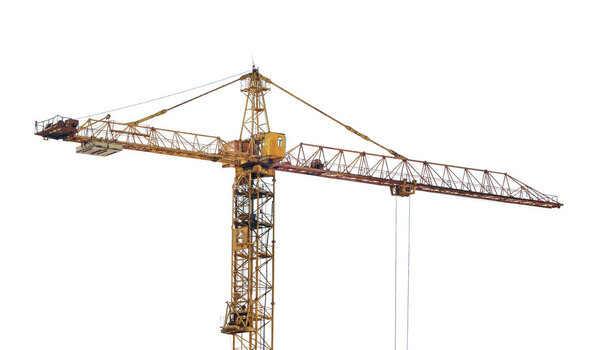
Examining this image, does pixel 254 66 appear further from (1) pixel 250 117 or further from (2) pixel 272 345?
(2) pixel 272 345

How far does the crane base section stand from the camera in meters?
81.2

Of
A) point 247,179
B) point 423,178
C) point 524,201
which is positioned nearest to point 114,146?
point 247,179

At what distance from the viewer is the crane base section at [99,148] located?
81.2m

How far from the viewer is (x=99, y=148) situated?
81.4m

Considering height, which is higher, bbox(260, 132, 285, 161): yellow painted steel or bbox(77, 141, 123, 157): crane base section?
bbox(260, 132, 285, 161): yellow painted steel

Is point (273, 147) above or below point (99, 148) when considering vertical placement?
above

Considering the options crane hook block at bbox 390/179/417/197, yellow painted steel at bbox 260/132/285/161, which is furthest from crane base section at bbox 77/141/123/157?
crane hook block at bbox 390/179/417/197

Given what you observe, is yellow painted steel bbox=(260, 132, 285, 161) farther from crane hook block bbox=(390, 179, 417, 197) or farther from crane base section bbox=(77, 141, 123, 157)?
crane hook block bbox=(390, 179, 417, 197)

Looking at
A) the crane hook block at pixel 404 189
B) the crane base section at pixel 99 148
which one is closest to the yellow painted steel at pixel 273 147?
the crane base section at pixel 99 148

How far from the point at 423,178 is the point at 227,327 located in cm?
2301

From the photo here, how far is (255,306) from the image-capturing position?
3374 inches

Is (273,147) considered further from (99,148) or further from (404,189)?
(404,189)

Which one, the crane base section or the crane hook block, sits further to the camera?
the crane hook block

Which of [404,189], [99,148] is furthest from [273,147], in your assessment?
[404,189]
